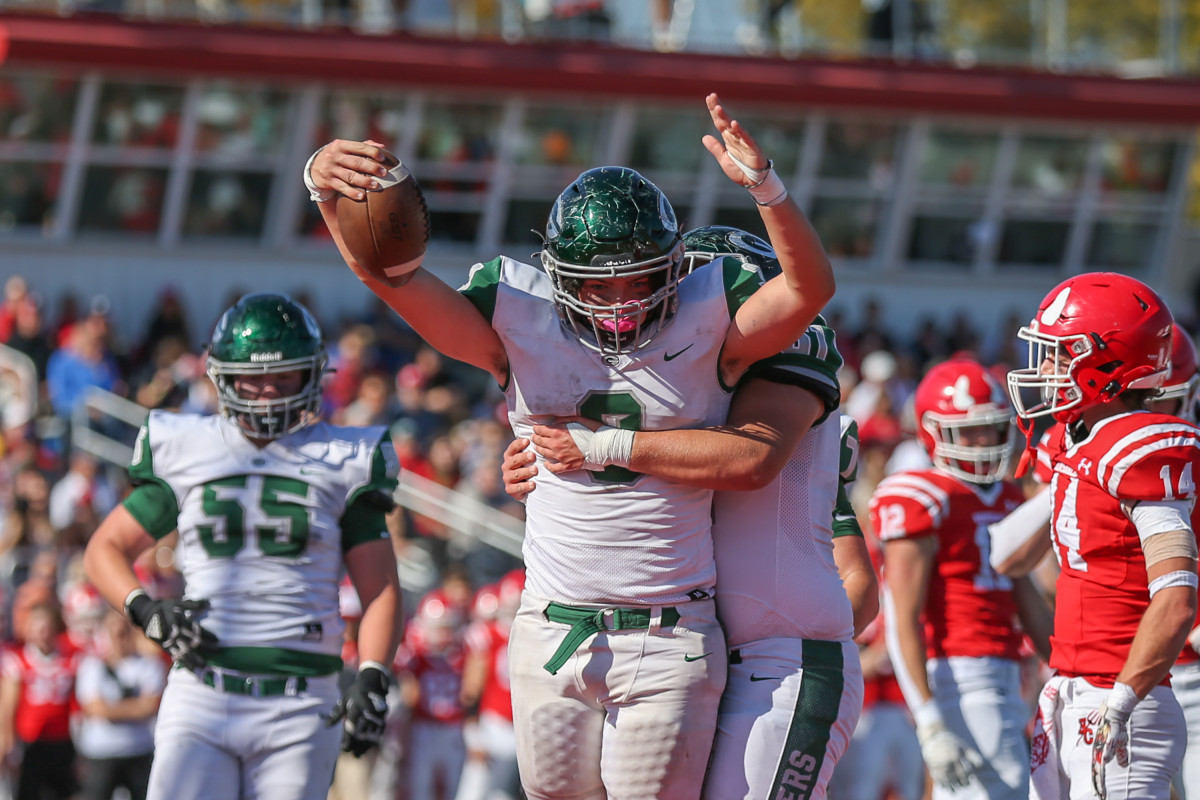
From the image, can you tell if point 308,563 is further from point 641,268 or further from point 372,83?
point 372,83

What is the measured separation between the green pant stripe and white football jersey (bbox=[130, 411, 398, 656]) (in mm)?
1655

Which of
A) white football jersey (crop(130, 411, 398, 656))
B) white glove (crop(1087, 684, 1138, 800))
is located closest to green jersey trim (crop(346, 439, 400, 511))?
white football jersey (crop(130, 411, 398, 656))

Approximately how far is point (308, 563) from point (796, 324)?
6.40 ft

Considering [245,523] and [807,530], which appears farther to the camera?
[245,523]

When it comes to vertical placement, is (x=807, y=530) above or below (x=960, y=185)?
below

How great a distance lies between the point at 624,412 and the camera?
3.64 metres

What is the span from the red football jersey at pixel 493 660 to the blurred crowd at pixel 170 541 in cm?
1

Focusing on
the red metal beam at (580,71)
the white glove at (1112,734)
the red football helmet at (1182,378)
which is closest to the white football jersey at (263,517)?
the white glove at (1112,734)

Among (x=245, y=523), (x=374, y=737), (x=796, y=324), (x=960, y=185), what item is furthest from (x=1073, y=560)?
(x=960, y=185)

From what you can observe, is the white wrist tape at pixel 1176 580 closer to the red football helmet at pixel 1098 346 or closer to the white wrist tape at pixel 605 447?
the red football helmet at pixel 1098 346

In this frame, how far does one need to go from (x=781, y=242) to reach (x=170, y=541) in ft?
26.3

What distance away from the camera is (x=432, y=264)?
57.3 ft

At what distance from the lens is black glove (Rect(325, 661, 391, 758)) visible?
4418 mm

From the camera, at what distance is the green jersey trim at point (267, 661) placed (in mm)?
4586
